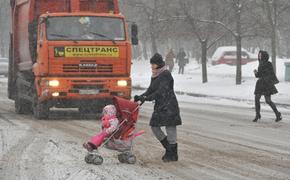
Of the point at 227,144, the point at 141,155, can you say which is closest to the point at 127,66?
the point at 227,144

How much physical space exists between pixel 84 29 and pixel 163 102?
23.6 ft

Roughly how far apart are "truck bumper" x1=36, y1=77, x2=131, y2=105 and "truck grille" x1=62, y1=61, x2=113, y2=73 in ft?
0.69

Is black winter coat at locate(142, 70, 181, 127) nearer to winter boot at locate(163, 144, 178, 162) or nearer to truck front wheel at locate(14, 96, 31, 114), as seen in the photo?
winter boot at locate(163, 144, 178, 162)

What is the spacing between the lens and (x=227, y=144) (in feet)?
38.3

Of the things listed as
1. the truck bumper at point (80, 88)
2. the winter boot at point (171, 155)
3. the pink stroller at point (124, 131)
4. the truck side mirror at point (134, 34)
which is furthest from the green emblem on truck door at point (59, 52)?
the winter boot at point (171, 155)

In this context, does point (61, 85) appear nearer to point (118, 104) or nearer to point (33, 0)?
point (33, 0)

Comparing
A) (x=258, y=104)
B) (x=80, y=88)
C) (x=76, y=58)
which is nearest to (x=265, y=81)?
(x=258, y=104)

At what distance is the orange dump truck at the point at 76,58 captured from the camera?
52.1ft

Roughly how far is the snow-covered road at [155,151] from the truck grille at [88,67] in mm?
1247

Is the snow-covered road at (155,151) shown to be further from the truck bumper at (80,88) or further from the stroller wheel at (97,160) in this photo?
the truck bumper at (80,88)

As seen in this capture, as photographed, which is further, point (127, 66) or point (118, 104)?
point (127, 66)

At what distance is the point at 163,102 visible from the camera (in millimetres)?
9531

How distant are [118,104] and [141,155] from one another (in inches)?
45.4

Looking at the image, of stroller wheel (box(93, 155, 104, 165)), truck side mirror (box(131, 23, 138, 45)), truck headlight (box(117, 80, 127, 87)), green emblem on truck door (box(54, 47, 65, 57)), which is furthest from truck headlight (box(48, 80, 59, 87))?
stroller wheel (box(93, 155, 104, 165))
